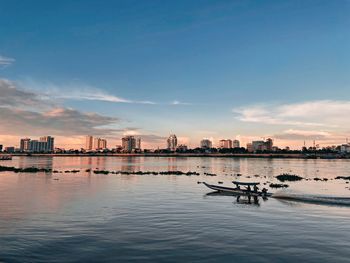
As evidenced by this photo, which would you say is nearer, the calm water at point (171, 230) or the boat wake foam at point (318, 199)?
the calm water at point (171, 230)

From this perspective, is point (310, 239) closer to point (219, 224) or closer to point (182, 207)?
point (219, 224)

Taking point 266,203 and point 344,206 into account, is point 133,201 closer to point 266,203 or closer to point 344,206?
point 266,203

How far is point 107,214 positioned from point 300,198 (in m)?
26.2

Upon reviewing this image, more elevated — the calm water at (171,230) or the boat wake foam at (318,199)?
the boat wake foam at (318,199)

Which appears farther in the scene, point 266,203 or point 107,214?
point 266,203

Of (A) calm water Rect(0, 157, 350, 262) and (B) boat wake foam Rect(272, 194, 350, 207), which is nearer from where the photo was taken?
(A) calm water Rect(0, 157, 350, 262)

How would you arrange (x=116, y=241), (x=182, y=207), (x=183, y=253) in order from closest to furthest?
(x=183, y=253) < (x=116, y=241) < (x=182, y=207)

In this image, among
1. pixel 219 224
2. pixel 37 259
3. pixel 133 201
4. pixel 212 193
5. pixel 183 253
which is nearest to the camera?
pixel 37 259

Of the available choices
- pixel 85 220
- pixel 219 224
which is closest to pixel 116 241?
pixel 85 220

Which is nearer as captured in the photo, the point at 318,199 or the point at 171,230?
the point at 171,230

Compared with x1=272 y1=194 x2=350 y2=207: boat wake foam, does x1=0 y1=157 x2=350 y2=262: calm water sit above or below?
below

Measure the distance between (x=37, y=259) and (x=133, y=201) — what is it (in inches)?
890

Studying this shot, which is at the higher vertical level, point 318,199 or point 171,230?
point 318,199

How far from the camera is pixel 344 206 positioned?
125 ft
